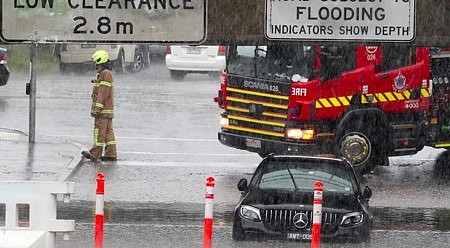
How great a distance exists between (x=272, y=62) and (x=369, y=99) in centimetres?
176

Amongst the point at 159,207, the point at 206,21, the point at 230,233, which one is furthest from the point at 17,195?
the point at 159,207

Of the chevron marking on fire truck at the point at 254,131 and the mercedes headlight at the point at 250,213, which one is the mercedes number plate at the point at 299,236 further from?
the chevron marking on fire truck at the point at 254,131

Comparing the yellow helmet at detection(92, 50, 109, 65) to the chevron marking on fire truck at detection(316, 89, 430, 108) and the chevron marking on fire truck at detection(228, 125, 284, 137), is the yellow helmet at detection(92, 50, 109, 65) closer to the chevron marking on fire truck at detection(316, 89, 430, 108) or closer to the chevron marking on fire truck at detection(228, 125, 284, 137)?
the chevron marking on fire truck at detection(228, 125, 284, 137)

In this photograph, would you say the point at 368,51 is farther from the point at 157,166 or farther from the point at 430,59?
the point at 157,166

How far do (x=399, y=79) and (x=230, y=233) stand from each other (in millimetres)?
6069

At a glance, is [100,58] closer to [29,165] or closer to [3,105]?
[29,165]

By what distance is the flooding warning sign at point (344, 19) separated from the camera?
305 inches

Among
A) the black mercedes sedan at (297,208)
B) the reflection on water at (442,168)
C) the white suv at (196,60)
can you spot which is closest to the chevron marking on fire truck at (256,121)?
the reflection on water at (442,168)

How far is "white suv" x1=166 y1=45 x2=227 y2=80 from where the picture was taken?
35.8 m

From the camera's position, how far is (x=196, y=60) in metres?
36.2

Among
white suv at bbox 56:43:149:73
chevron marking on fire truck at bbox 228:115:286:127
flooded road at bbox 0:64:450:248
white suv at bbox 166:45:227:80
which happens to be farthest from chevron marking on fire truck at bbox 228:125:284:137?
white suv at bbox 56:43:149:73

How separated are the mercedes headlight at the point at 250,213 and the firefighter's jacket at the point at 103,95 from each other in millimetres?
7656

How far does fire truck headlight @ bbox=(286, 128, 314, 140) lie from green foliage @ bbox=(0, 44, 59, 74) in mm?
17822

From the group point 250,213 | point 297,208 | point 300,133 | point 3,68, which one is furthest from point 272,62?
point 3,68
